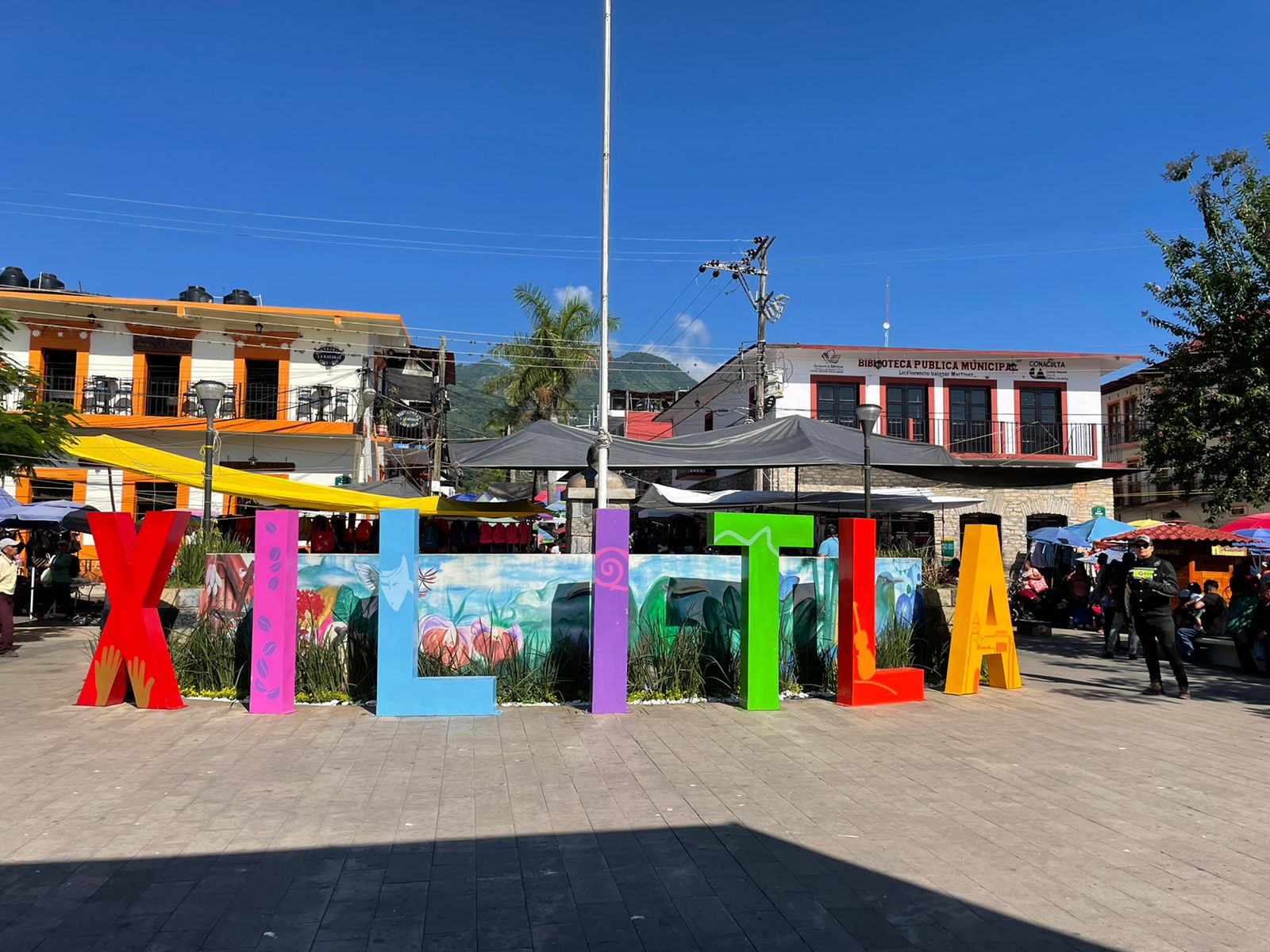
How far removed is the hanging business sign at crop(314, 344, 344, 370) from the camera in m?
28.8

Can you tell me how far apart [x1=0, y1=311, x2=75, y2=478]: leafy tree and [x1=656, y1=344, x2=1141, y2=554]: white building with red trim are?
19.4 m

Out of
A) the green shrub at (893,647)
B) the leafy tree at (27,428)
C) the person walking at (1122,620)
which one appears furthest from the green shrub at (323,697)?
the person walking at (1122,620)

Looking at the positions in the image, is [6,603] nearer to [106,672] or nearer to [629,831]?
[106,672]

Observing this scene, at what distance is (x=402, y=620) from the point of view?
7.90m

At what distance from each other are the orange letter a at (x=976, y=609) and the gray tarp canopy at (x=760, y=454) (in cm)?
287

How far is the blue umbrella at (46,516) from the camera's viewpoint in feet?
50.8

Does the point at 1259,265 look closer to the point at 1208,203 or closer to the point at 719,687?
the point at 1208,203

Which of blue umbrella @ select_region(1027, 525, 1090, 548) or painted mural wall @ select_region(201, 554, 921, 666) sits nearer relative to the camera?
painted mural wall @ select_region(201, 554, 921, 666)

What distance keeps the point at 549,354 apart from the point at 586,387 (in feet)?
37.2

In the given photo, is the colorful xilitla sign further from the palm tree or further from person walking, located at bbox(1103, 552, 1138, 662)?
the palm tree

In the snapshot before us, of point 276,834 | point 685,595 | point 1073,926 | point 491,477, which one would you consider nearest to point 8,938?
point 276,834

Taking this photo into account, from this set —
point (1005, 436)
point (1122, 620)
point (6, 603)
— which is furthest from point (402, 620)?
point (1005, 436)

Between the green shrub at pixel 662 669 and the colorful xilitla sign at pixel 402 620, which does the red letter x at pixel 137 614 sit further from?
the green shrub at pixel 662 669

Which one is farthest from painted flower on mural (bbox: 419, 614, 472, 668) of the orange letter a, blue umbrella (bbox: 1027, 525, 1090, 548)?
blue umbrella (bbox: 1027, 525, 1090, 548)
